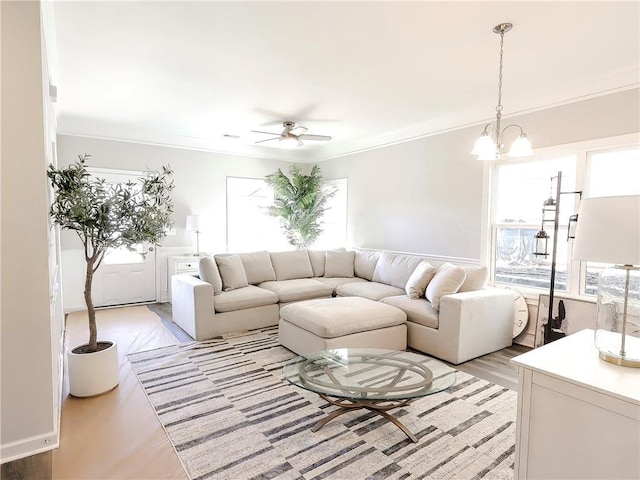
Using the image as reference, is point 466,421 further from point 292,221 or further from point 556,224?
point 292,221

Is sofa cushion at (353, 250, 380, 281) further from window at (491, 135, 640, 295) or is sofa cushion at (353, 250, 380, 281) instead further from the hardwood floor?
the hardwood floor

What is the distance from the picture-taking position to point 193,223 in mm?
5559

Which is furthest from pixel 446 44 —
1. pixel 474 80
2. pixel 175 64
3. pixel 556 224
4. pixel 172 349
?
pixel 172 349

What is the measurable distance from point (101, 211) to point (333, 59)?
2.13 metres

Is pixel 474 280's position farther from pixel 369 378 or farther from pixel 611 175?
pixel 369 378


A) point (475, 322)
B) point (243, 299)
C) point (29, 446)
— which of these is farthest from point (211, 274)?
point (475, 322)

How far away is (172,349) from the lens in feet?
11.9

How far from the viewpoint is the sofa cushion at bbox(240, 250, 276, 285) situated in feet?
15.6

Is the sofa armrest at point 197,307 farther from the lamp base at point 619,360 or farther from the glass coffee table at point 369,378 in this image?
the lamp base at point 619,360

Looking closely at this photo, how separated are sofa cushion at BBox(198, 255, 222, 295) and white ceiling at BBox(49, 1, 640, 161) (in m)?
1.84

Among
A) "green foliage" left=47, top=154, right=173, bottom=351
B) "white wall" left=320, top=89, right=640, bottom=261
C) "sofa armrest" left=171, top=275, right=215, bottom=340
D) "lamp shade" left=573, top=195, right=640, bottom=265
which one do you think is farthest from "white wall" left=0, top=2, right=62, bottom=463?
"white wall" left=320, top=89, right=640, bottom=261

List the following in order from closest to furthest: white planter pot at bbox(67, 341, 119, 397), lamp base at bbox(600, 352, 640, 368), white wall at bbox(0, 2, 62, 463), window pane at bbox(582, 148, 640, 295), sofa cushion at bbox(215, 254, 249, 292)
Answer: lamp base at bbox(600, 352, 640, 368) → white wall at bbox(0, 2, 62, 463) → white planter pot at bbox(67, 341, 119, 397) → window pane at bbox(582, 148, 640, 295) → sofa cushion at bbox(215, 254, 249, 292)

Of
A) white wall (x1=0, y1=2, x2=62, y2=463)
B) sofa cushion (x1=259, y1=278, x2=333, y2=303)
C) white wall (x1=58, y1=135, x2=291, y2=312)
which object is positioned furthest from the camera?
white wall (x1=58, y1=135, x2=291, y2=312)

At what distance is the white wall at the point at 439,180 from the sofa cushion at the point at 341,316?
5.04 ft
